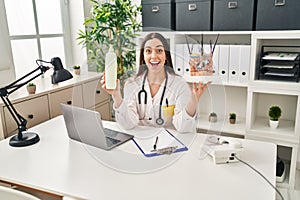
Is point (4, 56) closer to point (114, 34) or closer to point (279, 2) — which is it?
point (114, 34)

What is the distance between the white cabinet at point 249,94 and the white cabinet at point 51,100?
2.30 feet

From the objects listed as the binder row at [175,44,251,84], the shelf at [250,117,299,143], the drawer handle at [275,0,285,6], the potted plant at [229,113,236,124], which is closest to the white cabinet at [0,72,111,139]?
the binder row at [175,44,251,84]

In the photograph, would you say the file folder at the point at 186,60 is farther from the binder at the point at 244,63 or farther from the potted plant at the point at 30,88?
the potted plant at the point at 30,88

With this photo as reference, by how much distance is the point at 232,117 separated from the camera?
2.37 m

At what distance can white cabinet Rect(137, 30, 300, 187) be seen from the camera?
1.87 meters

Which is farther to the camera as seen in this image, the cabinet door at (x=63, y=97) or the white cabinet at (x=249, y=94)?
the cabinet door at (x=63, y=97)

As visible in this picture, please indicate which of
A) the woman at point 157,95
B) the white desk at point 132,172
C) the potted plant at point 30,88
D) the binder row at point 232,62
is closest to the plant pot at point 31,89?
the potted plant at point 30,88

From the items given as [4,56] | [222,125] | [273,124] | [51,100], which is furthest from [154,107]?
[4,56]

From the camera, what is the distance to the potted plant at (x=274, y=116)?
217 centimetres

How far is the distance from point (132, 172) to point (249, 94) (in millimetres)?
1298

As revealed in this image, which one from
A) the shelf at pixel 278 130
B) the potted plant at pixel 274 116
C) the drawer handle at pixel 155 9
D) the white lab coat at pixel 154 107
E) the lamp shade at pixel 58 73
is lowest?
the shelf at pixel 278 130

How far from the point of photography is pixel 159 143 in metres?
1.47

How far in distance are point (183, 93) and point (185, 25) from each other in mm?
875

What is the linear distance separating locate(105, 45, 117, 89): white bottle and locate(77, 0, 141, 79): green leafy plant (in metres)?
0.02
